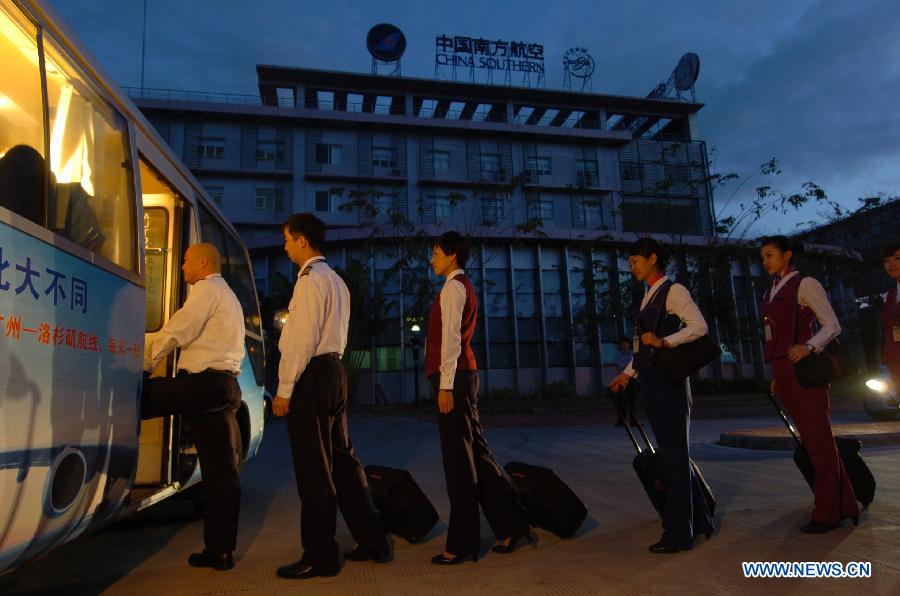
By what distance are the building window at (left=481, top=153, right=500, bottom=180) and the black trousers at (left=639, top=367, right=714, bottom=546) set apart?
35292 millimetres

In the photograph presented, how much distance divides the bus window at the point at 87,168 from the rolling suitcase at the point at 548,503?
2.76 meters

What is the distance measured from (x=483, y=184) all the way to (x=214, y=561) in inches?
905

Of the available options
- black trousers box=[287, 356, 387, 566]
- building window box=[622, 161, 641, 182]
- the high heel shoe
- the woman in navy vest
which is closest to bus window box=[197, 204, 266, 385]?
black trousers box=[287, 356, 387, 566]

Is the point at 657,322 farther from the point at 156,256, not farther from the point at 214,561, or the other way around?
the point at 156,256

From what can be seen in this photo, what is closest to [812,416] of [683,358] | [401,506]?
[683,358]

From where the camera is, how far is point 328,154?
120 ft

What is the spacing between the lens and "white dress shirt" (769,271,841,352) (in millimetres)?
4113

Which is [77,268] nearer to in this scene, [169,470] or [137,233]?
[137,233]

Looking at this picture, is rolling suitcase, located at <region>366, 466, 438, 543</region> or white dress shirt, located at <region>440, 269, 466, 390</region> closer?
white dress shirt, located at <region>440, 269, 466, 390</region>

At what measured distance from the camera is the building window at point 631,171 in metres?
40.5

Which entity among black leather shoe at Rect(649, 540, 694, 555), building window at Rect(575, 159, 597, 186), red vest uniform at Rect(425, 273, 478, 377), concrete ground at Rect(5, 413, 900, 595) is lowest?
concrete ground at Rect(5, 413, 900, 595)

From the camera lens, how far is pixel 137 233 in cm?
339

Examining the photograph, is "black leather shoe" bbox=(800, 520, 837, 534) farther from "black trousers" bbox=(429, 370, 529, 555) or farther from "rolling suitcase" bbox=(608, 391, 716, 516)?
"black trousers" bbox=(429, 370, 529, 555)

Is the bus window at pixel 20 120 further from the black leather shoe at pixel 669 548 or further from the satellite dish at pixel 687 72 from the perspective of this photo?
the satellite dish at pixel 687 72
